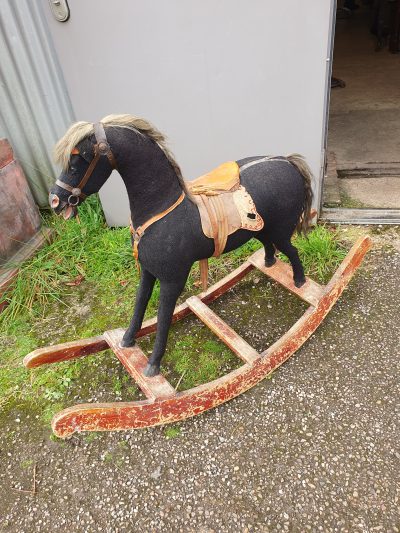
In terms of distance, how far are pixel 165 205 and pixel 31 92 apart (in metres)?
1.92

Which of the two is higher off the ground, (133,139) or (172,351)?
(133,139)

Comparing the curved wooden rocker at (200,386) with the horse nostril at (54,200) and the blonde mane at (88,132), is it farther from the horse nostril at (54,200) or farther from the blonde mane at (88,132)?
the blonde mane at (88,132)

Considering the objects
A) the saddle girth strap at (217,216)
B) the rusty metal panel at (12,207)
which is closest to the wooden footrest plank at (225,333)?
the saddle girth strap at (217,216)

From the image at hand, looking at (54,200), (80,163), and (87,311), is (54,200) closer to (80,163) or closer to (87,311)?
(80,163)

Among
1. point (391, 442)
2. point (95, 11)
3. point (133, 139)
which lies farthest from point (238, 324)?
point (95, 11)

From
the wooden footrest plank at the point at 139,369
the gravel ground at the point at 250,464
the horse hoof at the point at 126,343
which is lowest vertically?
the gravel ground at the point at 250,464

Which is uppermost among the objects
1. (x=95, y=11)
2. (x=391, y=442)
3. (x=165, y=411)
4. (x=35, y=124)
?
(x=95, y=11)

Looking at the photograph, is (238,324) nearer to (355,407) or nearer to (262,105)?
(355,407)

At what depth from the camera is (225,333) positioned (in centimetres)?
203

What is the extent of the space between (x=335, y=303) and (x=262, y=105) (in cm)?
126

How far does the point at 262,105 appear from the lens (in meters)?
2.45

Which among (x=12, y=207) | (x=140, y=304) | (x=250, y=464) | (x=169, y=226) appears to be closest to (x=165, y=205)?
(x=169, y=226)

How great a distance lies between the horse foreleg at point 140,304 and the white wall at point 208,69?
1.21 meters

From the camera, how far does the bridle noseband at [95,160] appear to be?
130 centimetres
